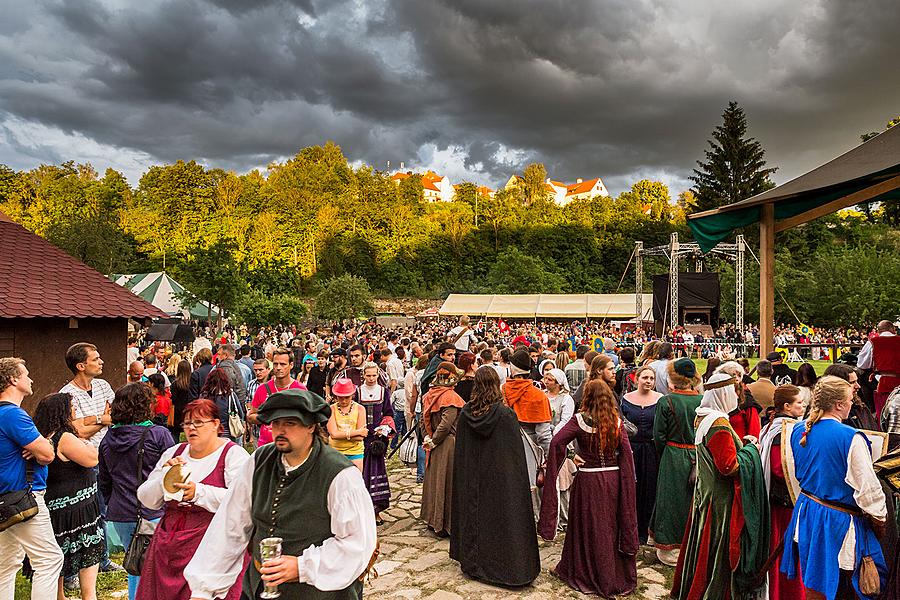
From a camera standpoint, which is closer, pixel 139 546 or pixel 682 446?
pixel 139 546

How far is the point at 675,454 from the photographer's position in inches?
185

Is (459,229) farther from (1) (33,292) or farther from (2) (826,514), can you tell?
(2) (826,514)

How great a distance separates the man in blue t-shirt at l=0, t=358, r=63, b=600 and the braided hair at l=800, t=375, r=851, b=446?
437cm

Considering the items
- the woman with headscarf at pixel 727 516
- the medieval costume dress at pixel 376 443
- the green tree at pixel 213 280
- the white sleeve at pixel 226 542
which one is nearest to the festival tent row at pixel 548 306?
the green tree at pixel 213 280

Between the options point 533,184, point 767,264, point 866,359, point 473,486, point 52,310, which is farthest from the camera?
point 533,184

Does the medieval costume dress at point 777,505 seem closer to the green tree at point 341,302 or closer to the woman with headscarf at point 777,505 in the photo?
the woman with headscarf at point 777,505

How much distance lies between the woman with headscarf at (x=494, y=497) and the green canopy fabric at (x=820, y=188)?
3.35 meters

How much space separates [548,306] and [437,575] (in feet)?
137

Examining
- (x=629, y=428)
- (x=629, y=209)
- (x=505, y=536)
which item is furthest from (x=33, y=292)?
(x=629, y=209)

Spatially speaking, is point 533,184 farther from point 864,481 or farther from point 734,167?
point 864,481

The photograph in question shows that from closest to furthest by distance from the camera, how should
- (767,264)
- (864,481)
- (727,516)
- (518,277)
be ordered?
1. (864,481)
2. (727,516)
3. (767,264)
4. (518,277)

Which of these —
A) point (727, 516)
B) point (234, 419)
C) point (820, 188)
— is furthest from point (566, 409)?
point (234, 419)

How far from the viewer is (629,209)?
2660 inches

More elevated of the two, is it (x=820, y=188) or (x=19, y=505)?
(x=820, y=188)
